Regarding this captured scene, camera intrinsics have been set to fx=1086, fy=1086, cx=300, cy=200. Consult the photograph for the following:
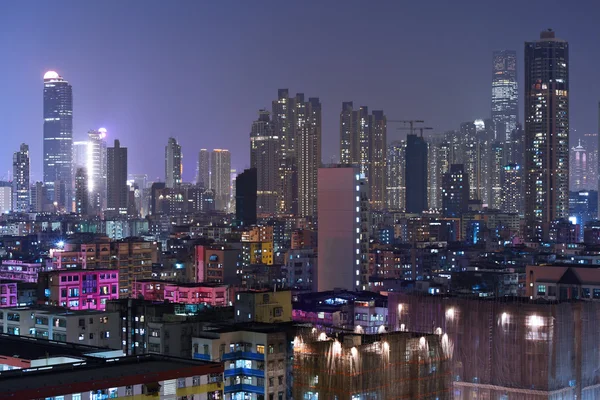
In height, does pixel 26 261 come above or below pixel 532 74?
below

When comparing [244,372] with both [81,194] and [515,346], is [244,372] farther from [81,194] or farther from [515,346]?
[81,194]

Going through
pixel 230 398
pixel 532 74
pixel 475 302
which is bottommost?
pixel 230 398

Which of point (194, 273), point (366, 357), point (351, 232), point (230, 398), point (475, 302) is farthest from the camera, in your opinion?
point (194, 273)

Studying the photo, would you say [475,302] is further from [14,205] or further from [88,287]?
[14,205]

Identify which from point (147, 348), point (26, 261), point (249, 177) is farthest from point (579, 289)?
point (249, 177)

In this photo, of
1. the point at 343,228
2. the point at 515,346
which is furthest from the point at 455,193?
the point at 515,346

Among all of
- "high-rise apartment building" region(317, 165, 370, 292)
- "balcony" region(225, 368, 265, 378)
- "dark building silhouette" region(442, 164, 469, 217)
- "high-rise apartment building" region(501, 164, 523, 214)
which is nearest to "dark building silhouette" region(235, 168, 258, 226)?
"dark building silhouette" region(442, 164, 469, 217)

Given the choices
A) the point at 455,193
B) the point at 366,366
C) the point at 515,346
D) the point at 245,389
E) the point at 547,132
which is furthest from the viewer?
the point at 455,193
